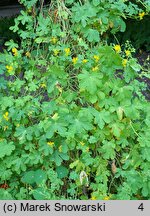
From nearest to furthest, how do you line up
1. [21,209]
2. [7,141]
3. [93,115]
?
[21,209]
[93,115]
[7,141]

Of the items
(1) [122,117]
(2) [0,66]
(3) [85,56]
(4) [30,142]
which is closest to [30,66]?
(2) [0,66]

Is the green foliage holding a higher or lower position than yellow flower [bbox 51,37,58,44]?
lower

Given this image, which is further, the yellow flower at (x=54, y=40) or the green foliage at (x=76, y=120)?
the yellow flower at (x=54, y=40)

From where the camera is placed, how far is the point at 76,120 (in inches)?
93.4

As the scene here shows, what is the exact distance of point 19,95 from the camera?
2754 mm

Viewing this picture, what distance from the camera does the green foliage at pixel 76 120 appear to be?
2400 millimetres

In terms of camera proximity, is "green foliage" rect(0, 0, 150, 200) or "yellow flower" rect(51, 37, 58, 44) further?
"yellow flower" rect(51, 37, 58, 44)

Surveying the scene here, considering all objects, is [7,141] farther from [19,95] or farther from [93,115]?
[93,115]

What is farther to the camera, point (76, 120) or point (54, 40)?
point (54, 40)

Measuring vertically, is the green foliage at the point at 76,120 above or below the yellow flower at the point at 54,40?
below

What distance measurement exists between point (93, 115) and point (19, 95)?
0.63 m

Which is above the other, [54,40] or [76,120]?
[54,40]

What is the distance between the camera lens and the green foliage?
7.88ft

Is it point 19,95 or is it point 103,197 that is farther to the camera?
point 19,95
